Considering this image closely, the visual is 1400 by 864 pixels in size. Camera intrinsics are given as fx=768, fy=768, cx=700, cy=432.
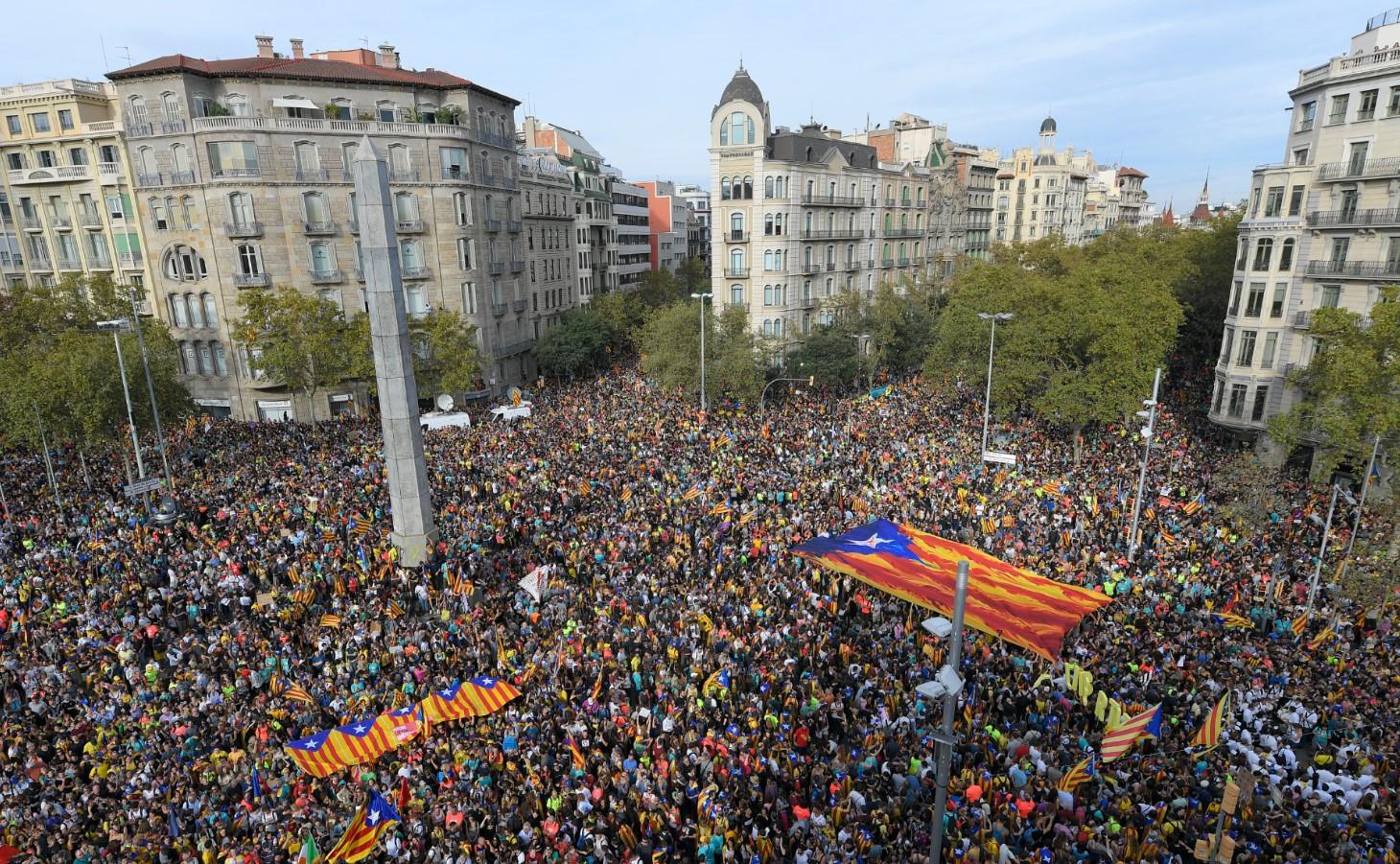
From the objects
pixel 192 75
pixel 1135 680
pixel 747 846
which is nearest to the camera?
pixel 747 846

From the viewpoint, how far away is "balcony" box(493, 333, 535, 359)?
184 ft

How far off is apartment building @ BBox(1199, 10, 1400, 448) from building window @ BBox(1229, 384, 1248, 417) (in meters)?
0.06

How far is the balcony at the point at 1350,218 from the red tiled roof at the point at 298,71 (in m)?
46.7

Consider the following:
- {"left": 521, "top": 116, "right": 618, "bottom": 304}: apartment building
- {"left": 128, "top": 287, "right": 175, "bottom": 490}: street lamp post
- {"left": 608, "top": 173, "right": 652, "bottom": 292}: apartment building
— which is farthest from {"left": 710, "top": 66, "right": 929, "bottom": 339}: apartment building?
{"left": 128, "top": 287, "right": 175, "bottom": 490}: street lamp post

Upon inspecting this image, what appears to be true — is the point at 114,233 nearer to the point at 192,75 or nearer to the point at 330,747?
the point at 192,75

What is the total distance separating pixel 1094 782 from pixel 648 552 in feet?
48.0

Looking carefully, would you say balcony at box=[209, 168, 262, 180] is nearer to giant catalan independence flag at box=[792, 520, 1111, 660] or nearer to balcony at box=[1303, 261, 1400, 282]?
giant catalan independence flag at box=[792, 520, 1111, 660]

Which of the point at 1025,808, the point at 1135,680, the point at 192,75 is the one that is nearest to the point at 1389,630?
the point at 1135,680

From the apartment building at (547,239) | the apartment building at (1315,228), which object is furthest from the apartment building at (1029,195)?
the apartment building at (1315,228)

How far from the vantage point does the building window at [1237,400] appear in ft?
121

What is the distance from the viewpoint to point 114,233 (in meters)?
51.6

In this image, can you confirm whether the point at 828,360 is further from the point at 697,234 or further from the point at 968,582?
the point at 697,234

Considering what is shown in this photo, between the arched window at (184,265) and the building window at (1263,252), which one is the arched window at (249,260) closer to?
the arched window at (184,265)

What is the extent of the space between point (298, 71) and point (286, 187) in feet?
23.3
